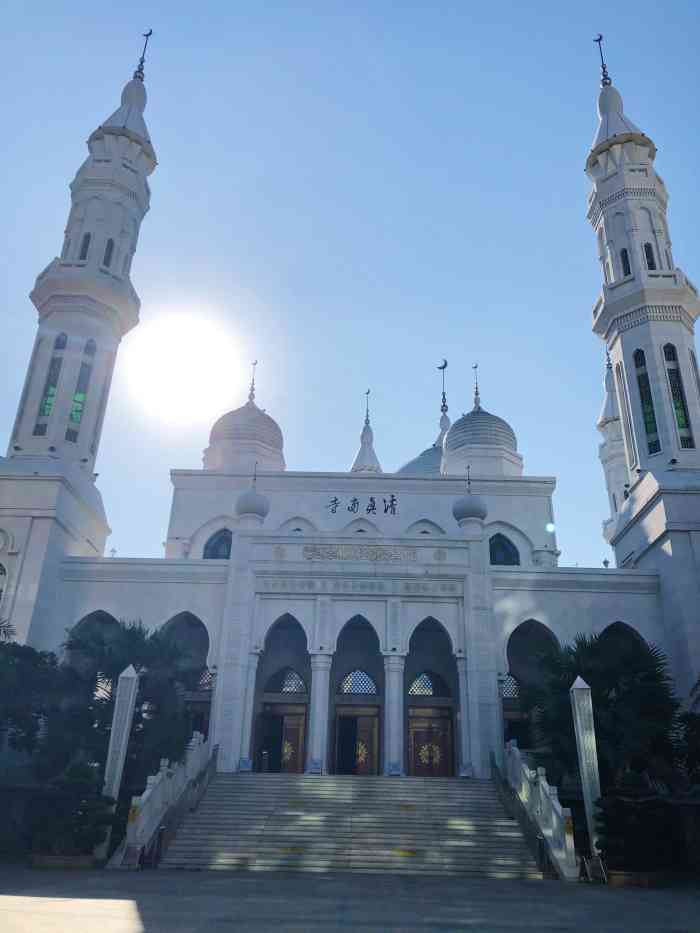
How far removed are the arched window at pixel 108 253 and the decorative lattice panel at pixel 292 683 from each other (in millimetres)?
15652

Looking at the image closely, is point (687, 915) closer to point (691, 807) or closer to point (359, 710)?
point (691, 807)

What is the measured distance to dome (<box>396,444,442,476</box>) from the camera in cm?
3817

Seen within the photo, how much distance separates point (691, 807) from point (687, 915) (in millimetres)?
7469

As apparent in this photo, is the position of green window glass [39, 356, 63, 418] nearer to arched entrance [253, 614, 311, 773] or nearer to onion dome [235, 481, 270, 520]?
onion dome [235, 481, 270, 520]

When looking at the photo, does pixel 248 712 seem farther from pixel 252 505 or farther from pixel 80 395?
pixel 80 395

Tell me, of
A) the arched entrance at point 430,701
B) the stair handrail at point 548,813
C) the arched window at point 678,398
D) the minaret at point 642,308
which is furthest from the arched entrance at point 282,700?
the arched window at point 678,398

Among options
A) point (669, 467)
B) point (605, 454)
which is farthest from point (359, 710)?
point (605, 454)

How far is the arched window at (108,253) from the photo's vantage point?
A: 29.1 metres

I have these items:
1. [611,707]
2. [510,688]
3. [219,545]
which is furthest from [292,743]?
[611,707]

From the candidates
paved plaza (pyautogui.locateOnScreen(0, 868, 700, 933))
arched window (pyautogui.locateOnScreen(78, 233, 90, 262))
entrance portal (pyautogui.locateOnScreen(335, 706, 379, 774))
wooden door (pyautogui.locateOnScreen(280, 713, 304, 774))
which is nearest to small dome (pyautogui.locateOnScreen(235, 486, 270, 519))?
wooden door (pyautogui.locateOnScreen(280, 713, 304, 774))

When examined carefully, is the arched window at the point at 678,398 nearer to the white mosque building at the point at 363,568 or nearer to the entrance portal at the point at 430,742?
the white mosque building at the point at 363,568

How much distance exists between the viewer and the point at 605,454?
39750 mm

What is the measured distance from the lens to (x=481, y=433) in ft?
111

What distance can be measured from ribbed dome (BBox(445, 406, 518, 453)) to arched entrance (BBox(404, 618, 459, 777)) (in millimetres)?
10597
